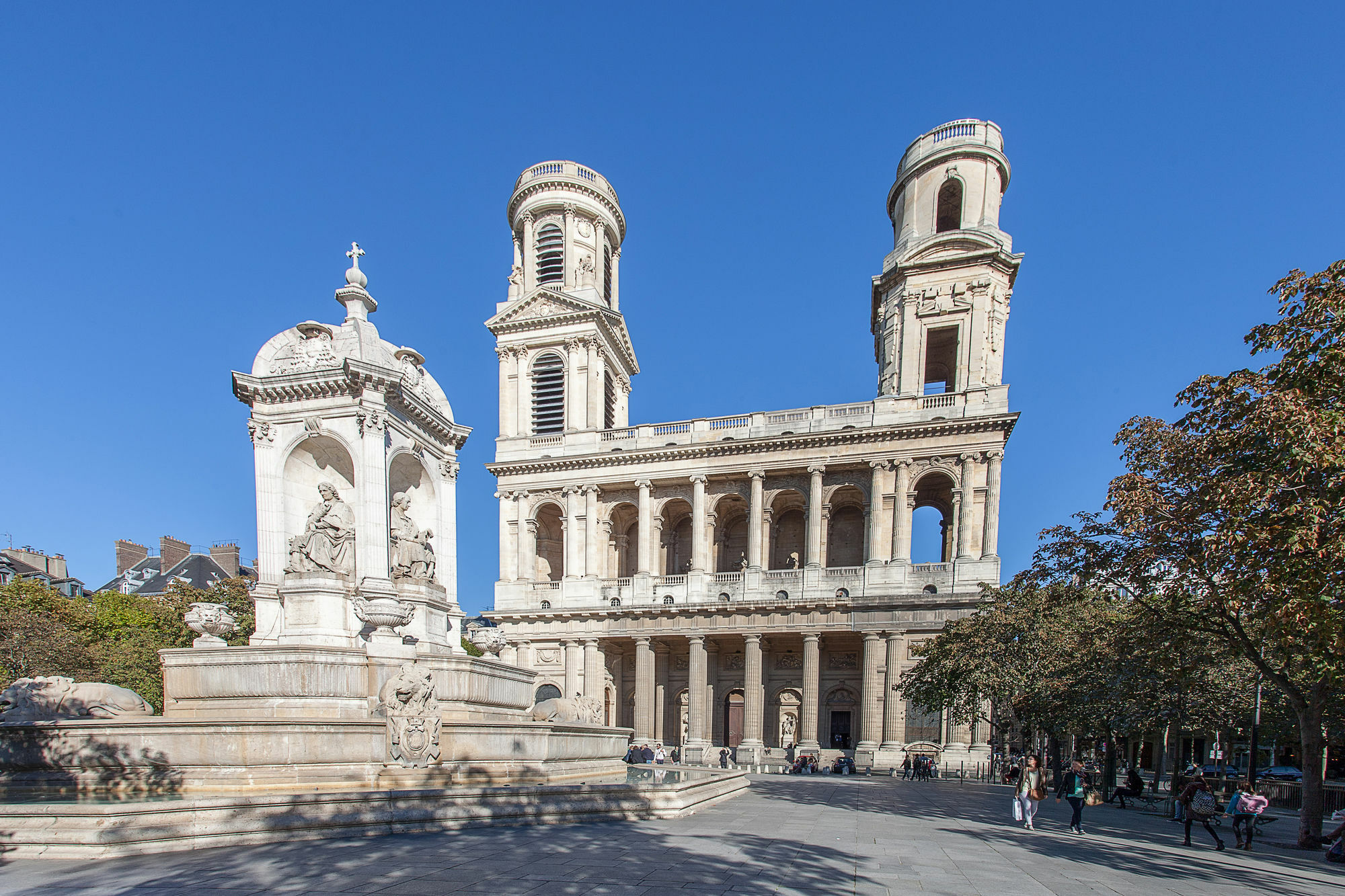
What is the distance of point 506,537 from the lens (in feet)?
129

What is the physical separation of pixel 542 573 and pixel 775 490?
1382 cm

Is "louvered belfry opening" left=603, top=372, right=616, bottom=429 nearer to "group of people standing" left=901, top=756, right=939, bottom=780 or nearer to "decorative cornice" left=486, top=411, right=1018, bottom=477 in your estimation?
"decorative cornice" left=486, top=411, right=1018, bottom=477

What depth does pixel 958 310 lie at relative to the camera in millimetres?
34781

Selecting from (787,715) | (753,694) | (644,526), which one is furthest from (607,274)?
(787,715)

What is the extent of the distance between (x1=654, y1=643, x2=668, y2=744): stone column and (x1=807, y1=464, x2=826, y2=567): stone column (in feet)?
30.0

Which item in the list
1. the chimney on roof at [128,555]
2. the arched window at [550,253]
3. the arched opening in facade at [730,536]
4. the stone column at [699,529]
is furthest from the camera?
the chimney on roof at [128,555]

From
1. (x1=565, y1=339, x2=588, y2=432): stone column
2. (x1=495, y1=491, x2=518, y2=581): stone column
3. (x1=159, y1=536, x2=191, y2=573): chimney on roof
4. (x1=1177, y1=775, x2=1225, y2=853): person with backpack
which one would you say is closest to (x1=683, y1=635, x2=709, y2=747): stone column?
(x1=495, y1=491, x2=518, y2=581): stone column

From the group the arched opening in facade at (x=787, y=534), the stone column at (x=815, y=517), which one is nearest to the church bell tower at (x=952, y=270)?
the stone column at (x=815, y=517)

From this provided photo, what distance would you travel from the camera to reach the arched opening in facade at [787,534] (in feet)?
126

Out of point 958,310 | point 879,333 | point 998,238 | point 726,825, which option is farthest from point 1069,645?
point 879,333

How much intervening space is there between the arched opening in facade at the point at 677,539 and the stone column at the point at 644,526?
2.29 metres

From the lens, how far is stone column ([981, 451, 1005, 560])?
1236 inches

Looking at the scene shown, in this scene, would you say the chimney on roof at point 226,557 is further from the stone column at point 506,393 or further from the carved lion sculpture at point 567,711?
the carved lion sculpture at point 567,711

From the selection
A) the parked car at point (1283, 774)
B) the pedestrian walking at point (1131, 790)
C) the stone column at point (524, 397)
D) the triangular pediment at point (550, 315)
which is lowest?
the parked car at point (1283, 774)
